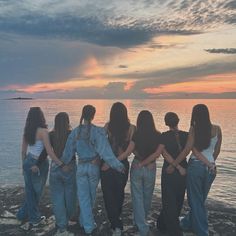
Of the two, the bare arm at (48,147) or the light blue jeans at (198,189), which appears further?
the bare arm at (48,147)

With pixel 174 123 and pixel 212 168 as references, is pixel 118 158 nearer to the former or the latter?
pixel 174 123

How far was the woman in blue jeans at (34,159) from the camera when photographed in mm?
8328

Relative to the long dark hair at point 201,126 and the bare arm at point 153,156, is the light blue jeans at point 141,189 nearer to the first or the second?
the bare arm at point 153,156

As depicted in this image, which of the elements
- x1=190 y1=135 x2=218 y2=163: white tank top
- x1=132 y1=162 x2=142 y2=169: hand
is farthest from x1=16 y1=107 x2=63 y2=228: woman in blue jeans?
x1=190 y1=135 x2=218 y2=163: white tank top

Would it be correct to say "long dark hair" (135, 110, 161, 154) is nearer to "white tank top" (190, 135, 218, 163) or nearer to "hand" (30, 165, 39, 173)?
"white tank top" (190, 135, 218, 163)

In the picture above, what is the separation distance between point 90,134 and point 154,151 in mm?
1425

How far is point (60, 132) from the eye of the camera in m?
8.21

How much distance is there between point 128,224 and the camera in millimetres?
9055

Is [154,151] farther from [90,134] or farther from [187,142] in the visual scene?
[90,134]

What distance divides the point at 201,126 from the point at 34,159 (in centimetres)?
389

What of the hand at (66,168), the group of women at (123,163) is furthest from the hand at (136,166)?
the hand at (66,168)

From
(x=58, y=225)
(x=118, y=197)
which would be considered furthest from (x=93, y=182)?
(x=58, y=225)

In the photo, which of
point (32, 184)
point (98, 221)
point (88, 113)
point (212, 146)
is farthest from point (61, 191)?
point (212, 146)

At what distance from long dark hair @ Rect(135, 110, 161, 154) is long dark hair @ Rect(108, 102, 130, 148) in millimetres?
285
